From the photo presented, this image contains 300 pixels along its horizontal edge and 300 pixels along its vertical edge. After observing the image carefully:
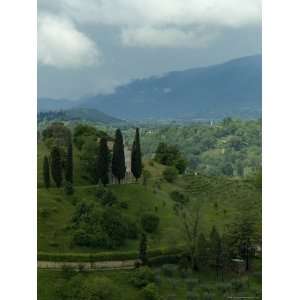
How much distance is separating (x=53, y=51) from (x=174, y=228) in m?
2.08

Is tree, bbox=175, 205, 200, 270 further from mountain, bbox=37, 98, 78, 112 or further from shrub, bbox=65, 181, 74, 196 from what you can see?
mountain, bbox=37, 98, 78, 112

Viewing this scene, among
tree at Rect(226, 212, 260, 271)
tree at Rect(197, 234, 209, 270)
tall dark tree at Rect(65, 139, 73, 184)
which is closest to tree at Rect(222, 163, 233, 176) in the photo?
tree at Rect(226, 212, 260, 271)

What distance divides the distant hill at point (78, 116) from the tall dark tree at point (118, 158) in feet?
0.83

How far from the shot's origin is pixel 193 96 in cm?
689

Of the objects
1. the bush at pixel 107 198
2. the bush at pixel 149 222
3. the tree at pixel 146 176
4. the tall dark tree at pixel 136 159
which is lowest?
the bush at pixel 149 222

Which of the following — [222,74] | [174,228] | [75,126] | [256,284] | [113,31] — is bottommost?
[256,284]

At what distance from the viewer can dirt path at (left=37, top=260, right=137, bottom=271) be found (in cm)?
646

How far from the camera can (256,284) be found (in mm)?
6469

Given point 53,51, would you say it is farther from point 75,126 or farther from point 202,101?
point 202,101

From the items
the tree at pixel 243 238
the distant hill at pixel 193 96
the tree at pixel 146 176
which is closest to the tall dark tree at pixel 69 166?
the distant hill at pixel 193 96

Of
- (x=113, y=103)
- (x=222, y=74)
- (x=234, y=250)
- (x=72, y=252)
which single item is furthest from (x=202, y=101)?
(x=72, y=252)

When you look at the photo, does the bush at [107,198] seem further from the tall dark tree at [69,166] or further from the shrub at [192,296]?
the shrub at [192,296]

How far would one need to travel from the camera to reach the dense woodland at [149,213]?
646cm
